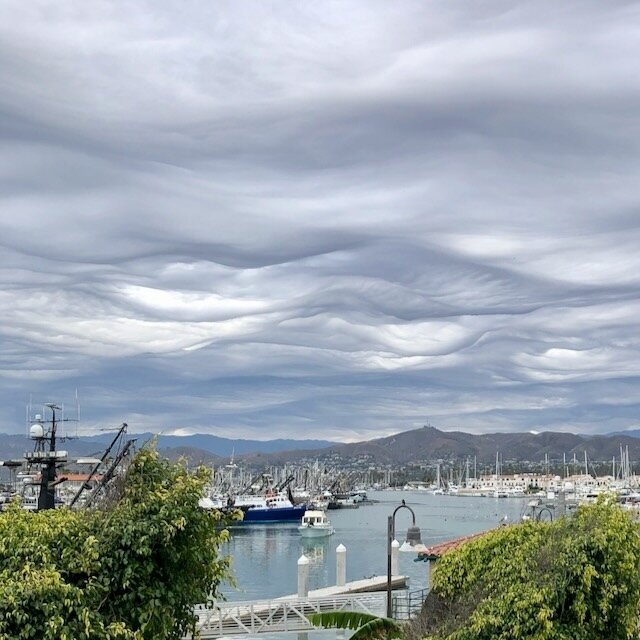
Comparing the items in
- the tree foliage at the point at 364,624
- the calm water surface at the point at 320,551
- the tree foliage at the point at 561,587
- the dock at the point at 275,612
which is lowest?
A: the calm water surface at the point at 320,551

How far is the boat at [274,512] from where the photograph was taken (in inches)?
6486

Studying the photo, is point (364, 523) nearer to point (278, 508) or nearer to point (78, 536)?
point (278, 508)

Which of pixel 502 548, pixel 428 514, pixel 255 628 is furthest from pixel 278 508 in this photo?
pixel 502 548

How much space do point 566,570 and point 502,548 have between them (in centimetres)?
260

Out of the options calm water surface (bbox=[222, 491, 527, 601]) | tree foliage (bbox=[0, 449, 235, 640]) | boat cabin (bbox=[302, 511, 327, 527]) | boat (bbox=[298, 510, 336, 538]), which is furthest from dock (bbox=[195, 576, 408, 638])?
boat cabin (bbox=[302, 511, 327, 527])

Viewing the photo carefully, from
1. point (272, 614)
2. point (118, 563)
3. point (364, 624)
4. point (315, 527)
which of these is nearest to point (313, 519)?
point (315, 527)

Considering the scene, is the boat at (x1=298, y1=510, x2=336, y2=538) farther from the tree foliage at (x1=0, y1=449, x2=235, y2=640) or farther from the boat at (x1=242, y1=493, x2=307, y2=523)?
the tree foliage at (x1=0, y1=449, x2=235, y2=640)

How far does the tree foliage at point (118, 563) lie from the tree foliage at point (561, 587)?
572 cm

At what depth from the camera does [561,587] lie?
1906 cm

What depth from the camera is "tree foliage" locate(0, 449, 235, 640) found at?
47.6 feet

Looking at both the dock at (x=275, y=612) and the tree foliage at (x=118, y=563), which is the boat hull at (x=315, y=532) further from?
the tree foliage at (x=118, y=563)

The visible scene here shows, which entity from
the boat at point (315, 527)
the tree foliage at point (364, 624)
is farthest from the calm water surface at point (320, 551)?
the tree foliage at point (364, 624)

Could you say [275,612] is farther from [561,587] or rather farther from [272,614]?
[561,587]

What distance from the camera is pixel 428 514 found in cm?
19400
